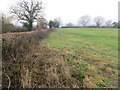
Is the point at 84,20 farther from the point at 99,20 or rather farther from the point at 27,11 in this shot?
the point at 27,11

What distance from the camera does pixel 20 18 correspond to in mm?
21750

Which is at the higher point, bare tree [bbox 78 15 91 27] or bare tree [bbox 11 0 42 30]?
bare tree [bbox 78 15 91 27]

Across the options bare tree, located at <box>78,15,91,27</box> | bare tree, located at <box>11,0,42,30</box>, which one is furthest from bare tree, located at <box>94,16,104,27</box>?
bare tree, located at <box>11,0,42,30</box>

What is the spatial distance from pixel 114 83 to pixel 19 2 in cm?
2686

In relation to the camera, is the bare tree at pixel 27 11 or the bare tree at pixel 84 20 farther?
the bare tree at pixel 84 20

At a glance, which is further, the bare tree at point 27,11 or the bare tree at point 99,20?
the bare tree at point 99,20

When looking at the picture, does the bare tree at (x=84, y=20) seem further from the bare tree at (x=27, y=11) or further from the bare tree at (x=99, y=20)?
the bare tree at (x=27, y=11)

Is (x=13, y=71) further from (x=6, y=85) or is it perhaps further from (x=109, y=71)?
(x=109, y=71)


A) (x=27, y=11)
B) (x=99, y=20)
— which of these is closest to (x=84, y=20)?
(x=99, y=20)

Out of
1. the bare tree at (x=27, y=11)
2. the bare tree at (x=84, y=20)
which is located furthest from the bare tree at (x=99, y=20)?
the bare tree at (x=27, y=11)

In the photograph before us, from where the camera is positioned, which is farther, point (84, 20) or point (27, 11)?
point (84, 20)

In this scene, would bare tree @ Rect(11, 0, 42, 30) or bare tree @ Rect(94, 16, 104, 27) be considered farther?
bare tree @ Rect(94, 16, 104, 27)

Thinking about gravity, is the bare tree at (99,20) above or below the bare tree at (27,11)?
above

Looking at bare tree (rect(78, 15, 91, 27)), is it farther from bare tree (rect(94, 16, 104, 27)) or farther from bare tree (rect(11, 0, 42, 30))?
bare tree (rect(11, 0, 42, 30))
